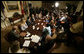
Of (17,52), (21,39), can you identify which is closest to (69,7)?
(21,39)

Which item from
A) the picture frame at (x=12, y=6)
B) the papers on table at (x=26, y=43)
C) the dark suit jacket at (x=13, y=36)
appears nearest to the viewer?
the papers on table at (x=26, y=43)

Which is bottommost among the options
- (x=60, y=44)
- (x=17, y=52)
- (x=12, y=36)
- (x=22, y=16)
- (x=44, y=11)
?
(x=17, y=52)

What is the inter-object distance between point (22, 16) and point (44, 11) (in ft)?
7.95

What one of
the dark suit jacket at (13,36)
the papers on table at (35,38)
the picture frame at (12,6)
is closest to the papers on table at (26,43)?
the papers on table at (35,38)

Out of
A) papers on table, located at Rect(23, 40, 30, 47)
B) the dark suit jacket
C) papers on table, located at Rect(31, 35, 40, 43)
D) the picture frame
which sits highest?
the picture frame

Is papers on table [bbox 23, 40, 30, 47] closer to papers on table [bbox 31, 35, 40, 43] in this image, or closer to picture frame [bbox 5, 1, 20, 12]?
papers on table [bbox 31, 35, 40, 43]

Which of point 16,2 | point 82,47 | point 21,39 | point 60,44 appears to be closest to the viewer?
point 82,47

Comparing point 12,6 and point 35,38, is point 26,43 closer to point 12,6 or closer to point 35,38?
point 35,38

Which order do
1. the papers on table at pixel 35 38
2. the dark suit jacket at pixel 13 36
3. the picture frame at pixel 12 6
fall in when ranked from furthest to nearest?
the picture frame at pixel 12 6, the dark suit jacket at pixel 13 36, the papers on table at pixel 35 38

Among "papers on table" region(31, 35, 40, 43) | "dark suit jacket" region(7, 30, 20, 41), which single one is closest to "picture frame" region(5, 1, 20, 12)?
"dark suit jacket" region(7, 30, 20, 41)

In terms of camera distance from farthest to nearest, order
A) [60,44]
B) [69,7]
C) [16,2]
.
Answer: [69,7], [16,2], [60,44]

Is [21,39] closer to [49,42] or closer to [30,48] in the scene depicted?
[30,48]

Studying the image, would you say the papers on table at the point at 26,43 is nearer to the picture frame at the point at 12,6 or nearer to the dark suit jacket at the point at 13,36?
the dark suit jacket at the point at 13,36

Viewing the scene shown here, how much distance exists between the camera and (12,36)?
3.22 meters
